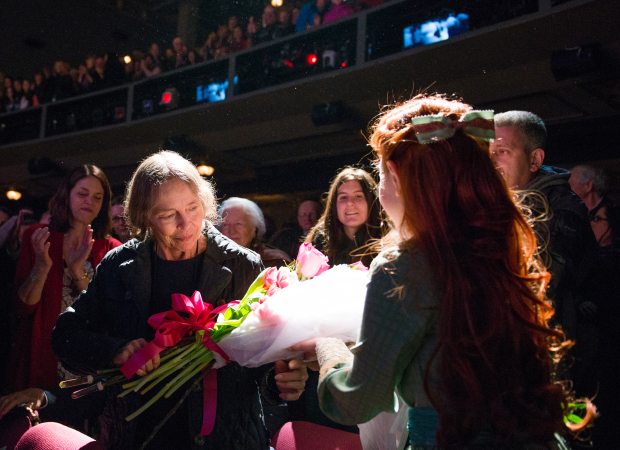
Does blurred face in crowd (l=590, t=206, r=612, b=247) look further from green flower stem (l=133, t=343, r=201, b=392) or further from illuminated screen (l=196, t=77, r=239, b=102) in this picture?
illuminated screen (l=196, t=77, r=239, b=102)

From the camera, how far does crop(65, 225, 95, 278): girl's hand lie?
7.11 feet

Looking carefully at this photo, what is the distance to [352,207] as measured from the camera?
2645mm

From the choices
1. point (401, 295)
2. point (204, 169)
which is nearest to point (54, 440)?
point (401, 295)

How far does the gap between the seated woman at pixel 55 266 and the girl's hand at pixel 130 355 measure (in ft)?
3.65

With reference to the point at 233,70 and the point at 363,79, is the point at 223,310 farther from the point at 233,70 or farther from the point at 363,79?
the point at 233,70

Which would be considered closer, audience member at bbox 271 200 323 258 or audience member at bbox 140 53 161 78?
audience member at bbox 271 200 323 258

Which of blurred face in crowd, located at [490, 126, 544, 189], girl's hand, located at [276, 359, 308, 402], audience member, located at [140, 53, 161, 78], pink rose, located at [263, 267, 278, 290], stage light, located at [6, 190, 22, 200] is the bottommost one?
girl's hand, located at [276, 359, 308, 402]

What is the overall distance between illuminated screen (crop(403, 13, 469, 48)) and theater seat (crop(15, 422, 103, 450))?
3759mm

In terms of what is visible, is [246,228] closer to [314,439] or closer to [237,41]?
[314,439]

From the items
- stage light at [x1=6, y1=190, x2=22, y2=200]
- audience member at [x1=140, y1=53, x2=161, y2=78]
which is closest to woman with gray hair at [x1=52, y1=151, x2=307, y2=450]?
audience member at [x1=140, y1=53, x2=161, y2=78]

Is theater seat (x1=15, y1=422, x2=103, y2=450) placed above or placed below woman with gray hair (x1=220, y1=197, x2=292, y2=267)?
below

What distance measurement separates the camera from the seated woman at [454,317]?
767mm

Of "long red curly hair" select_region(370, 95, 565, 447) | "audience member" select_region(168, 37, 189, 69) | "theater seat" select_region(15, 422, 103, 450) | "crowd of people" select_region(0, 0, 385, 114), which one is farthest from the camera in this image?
"audience member" select_region(168, 37, 189, 69)

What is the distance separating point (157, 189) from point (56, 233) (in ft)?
3.67
